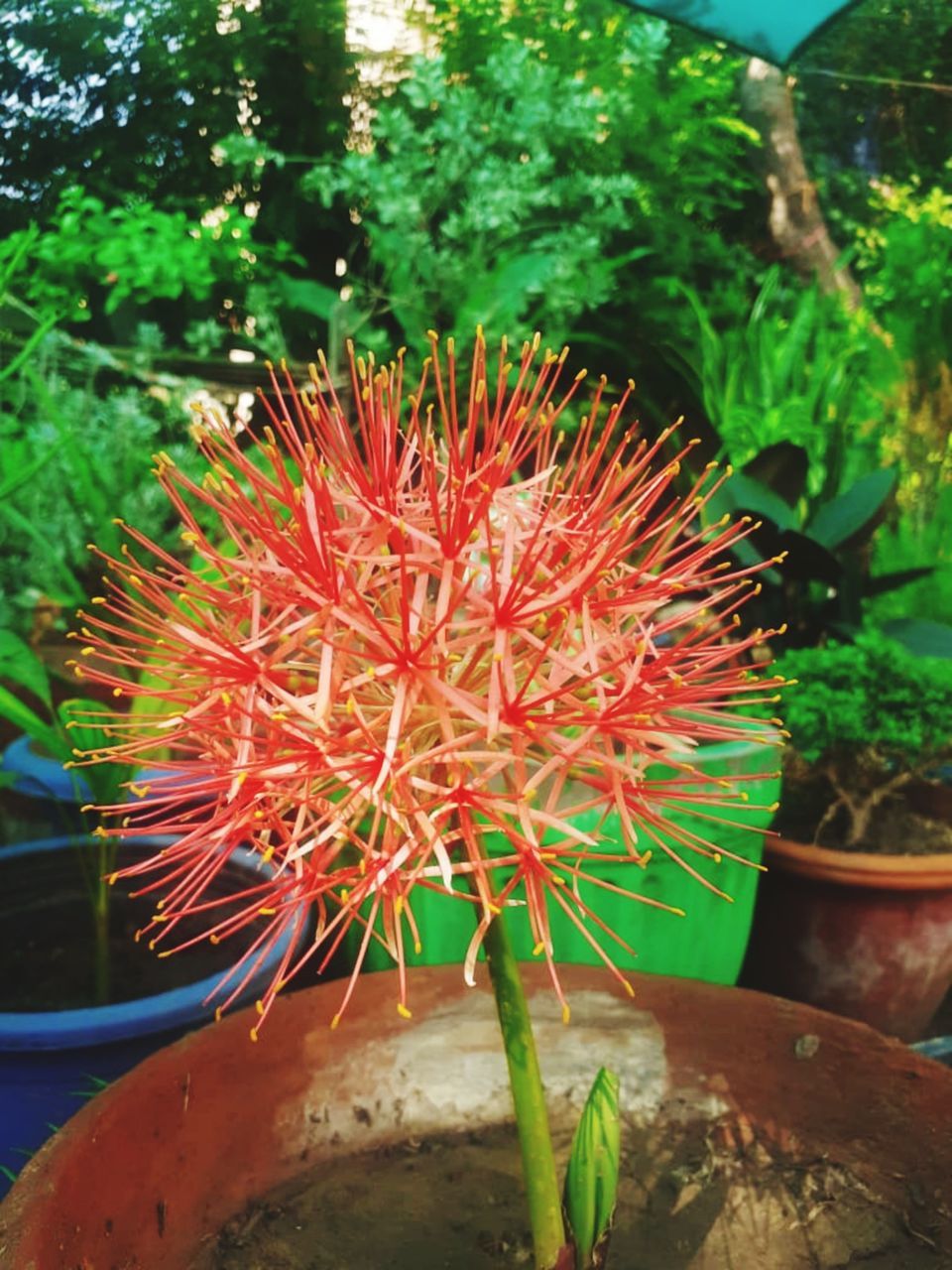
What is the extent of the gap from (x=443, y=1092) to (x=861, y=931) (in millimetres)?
774

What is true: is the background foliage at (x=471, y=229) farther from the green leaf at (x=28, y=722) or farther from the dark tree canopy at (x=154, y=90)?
the green leaf at (x=28, y=722)

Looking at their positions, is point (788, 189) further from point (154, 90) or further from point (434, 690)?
point (434, 690)

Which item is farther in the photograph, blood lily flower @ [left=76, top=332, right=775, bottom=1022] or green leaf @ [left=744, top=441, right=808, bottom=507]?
green leaf @ [left=744, top=441, right=808, bottom=507]

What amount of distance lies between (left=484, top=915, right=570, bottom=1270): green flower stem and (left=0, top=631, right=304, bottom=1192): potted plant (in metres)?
0.33

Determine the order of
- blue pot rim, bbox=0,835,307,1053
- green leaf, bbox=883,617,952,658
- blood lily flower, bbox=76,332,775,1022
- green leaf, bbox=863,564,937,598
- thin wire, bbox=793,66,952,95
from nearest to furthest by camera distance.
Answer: blood lily flower, bbox=76,332,775,1022, blue pot rim, bbox=0,835,307,1053, green leaf, bbox=883,617,952,658, green leaf, bbox=863,564,937,598, thin wire, bbox=793,66,952,95

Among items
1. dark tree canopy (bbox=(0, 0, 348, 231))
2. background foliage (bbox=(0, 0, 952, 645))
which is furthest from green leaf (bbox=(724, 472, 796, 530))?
dark tree canopy (bbox=(0, 0, 348, 231))

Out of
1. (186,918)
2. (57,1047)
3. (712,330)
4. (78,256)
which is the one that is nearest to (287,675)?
(57,1047)

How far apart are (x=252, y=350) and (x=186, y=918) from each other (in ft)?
3.32

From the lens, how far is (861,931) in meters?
1.31

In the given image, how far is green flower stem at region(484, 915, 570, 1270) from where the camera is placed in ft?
1.79

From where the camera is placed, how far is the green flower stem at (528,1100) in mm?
546

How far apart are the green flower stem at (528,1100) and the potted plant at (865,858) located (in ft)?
2.57

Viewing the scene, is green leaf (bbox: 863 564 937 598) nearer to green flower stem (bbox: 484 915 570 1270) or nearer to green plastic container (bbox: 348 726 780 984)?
green plastic container (bbox: 348 726 780 984)

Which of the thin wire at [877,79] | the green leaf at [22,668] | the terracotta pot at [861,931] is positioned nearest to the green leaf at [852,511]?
the terracotta pot at [861,931]
